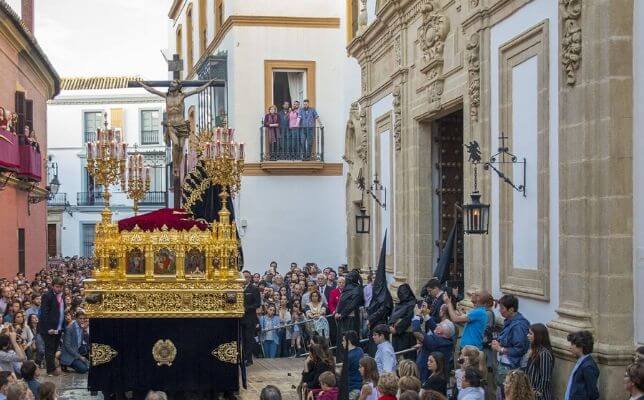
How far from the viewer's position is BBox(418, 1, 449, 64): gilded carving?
1459 cm

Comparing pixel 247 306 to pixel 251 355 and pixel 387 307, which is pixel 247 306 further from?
pixel 387 307

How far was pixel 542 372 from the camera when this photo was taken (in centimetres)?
922

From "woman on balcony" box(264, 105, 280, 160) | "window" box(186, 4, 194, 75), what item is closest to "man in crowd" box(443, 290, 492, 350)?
"woman on balcony" box(264, 105, 280, 160)

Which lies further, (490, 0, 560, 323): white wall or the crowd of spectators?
(490, 0, 560, 323): white wall

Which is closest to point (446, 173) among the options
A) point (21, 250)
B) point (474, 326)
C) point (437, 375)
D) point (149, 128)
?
point (474, 326)

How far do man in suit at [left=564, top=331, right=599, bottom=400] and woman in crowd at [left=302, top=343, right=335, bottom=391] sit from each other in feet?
9.50

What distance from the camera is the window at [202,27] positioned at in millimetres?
31656

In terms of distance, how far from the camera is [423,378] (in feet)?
35.8

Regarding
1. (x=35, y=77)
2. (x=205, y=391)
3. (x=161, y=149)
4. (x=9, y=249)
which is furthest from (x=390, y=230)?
(x=161, y=149)

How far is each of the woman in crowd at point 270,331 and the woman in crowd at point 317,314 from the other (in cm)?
59

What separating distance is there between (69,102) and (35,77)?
23.7 metres

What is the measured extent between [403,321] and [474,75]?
326 centimetres

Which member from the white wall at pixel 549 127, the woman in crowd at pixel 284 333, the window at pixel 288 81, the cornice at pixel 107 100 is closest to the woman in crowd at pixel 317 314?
the woman in crowd at pixel 284 333

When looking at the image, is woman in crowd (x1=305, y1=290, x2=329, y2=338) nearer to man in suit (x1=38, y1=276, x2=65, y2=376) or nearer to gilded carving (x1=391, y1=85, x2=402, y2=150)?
gilded carving (x1=391, y1=85, x2=402, y2=150)
